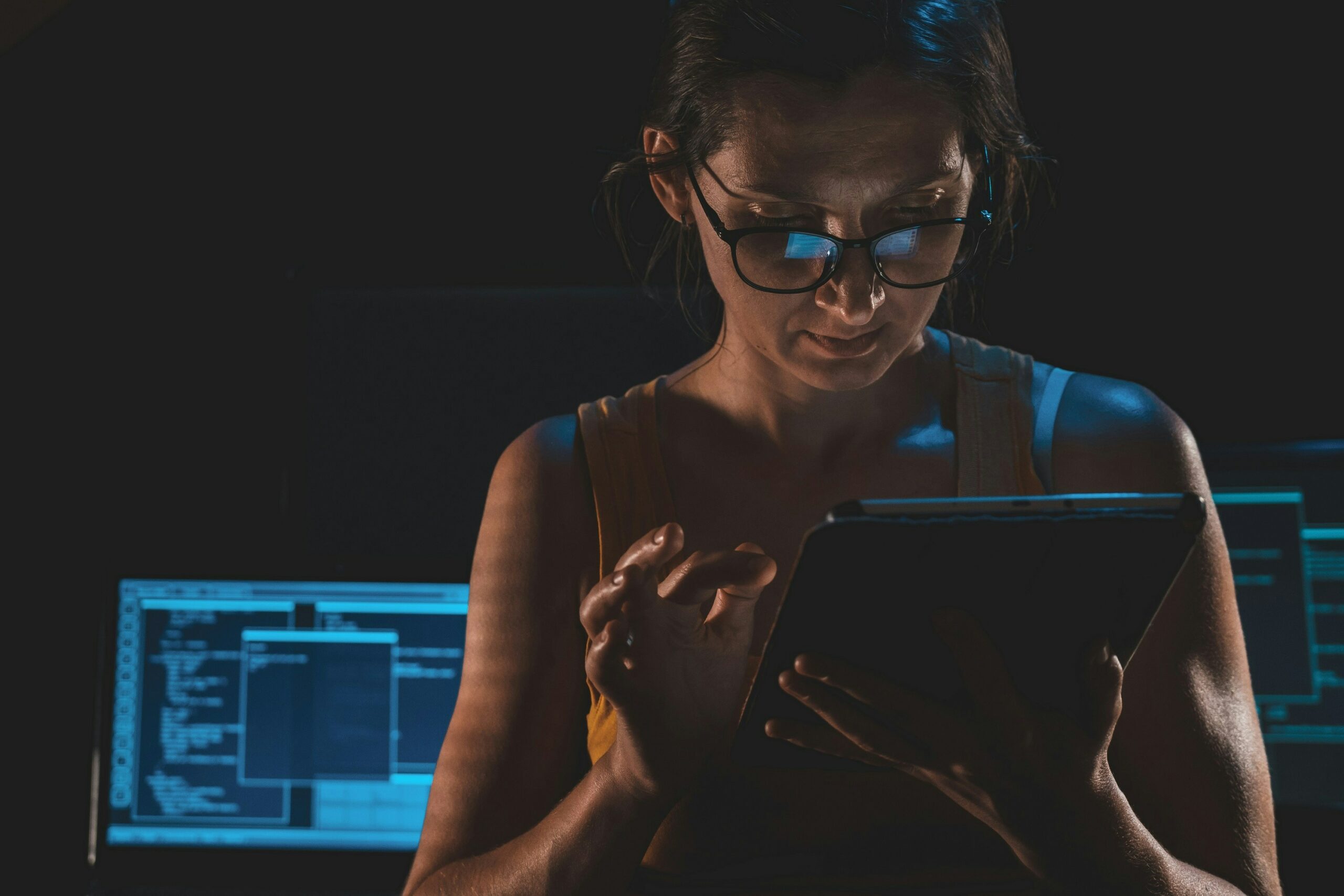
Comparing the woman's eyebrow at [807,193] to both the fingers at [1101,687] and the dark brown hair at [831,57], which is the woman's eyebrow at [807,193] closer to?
the dark brown hair at [831,57]

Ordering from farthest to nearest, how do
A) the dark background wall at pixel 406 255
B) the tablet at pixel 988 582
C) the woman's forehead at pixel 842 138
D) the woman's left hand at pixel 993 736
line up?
the dark background wall at pixel 406 255
the woman's forehead at pixel 842 138
the woman's left hand at pixel 993 736
the tablet at pixel 988 582

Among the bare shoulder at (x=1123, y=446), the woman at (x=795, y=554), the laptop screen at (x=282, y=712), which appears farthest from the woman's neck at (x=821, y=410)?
the laptop screen at (x=282, y=712)

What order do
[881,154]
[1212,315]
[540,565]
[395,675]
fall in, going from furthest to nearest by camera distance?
[1212,315], [395,675], [540,565], [881,154]

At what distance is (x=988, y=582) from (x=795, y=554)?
34cm

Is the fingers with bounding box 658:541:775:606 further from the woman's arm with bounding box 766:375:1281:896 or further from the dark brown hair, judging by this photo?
the dark brown hair

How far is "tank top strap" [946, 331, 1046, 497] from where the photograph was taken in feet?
2.55

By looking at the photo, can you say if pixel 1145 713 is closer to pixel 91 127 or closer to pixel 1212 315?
pixel 1212 315

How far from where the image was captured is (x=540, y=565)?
801mm

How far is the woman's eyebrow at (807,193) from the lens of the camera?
0.67 m

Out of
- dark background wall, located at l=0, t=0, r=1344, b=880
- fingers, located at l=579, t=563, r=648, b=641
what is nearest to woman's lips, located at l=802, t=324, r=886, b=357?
fingers, located at l=579, t=563, r=648, b=641

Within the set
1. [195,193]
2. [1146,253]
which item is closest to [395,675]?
[195,193]

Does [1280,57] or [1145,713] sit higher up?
[1280,57]

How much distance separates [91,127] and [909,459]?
100 cm

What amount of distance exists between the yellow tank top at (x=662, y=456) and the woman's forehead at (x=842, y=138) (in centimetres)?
19
